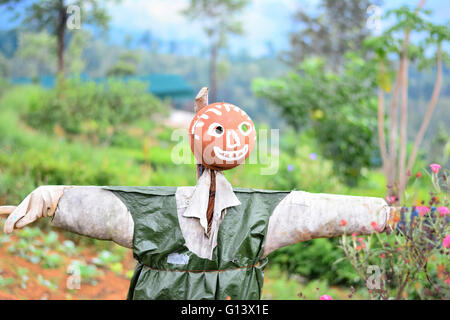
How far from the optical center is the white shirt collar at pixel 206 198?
78.2 inches

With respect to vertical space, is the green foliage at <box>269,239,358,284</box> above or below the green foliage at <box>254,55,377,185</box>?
below

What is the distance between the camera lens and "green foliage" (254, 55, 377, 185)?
638 centimetres

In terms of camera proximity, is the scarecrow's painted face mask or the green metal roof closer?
the scarecrow's painted face mask

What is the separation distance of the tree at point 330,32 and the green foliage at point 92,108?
3617mm

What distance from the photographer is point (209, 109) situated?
6.48 feet

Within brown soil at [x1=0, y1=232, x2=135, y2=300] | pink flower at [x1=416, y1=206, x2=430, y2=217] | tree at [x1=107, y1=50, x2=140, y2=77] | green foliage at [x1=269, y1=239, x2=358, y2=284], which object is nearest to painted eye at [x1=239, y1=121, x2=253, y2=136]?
pink flower at [x1=416, y1=206, x2=430, y2=217]

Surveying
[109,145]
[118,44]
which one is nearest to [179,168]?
[109,145]

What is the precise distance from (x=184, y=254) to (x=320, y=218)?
626 millimetres

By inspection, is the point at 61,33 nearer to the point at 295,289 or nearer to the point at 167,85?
the point at 167,85

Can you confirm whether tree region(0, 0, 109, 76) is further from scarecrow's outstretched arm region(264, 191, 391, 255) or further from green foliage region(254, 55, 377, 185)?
scarecrow's outstretched arm region(264, 191, 391, 255)

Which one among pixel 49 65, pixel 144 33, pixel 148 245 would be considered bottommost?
pixel 148 245

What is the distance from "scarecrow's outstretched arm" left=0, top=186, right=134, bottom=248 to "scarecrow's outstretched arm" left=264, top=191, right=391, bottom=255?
25.4 inches
